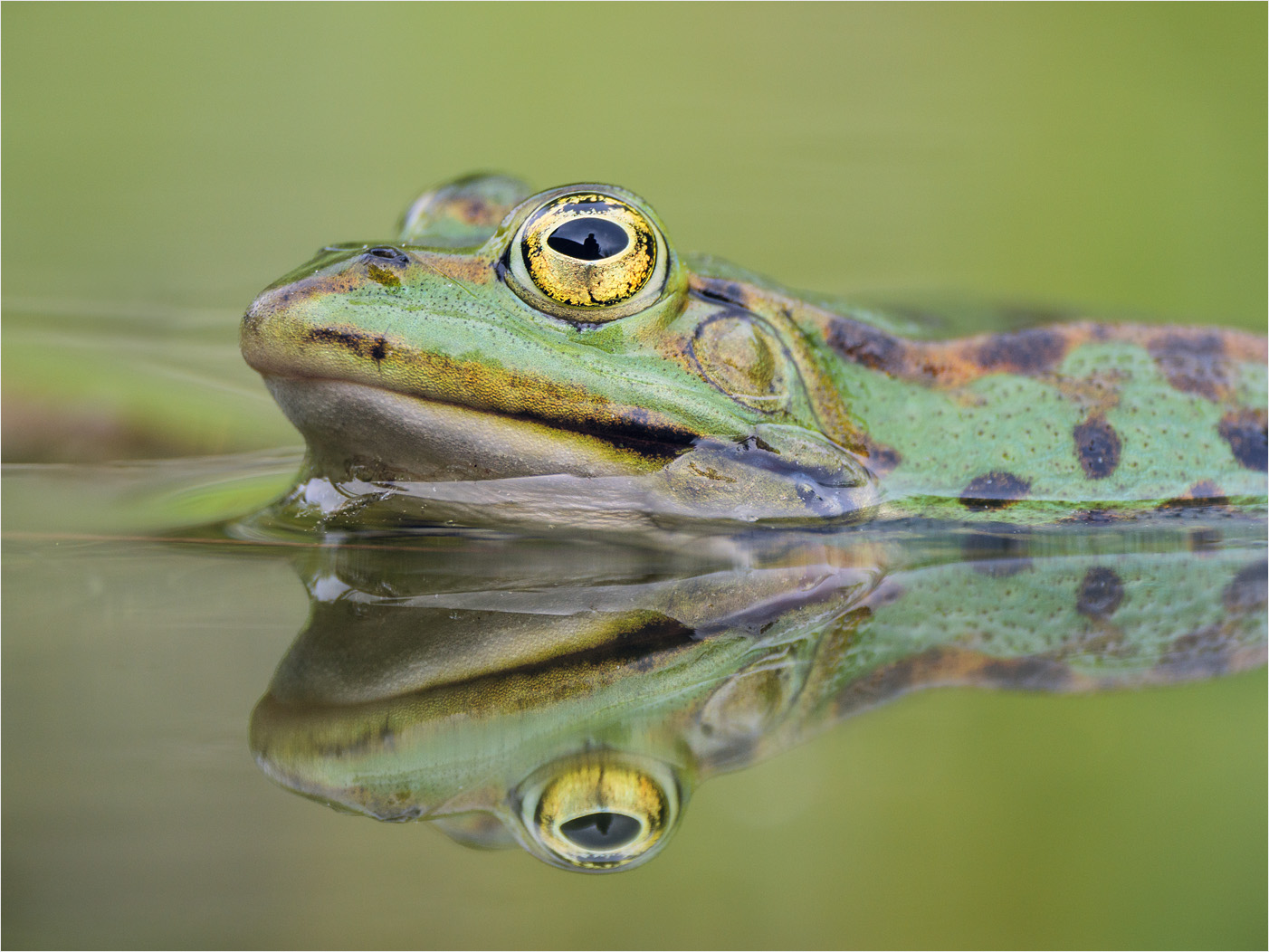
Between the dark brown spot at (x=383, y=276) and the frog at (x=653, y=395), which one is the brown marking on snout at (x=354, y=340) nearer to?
the frog at (x=653, y=395)

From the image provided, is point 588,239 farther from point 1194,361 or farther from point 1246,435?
point 1246,435

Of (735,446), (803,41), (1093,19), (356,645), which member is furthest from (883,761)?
(1093,19)

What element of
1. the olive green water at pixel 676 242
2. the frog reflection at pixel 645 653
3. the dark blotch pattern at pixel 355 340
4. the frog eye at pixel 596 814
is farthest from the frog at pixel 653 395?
the frog eye at pixel 596 814

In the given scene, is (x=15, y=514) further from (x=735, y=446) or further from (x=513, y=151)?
(x=513, y=151)

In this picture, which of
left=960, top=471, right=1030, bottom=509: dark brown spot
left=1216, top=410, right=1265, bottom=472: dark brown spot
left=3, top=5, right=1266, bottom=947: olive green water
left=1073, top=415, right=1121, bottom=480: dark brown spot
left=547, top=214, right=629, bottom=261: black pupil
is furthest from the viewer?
left=1216, top=410, right=1265, bottom=472: dark brown spot

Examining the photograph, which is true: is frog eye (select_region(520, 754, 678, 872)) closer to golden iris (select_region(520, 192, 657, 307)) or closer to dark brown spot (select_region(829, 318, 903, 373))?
golden iris (select_region(520, 192, 657, 307))

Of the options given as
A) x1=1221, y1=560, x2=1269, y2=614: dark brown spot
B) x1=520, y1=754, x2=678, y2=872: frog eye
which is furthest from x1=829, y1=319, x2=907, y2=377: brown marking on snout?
x1=520, y1=754, x2=678, y2=872: frog eye
